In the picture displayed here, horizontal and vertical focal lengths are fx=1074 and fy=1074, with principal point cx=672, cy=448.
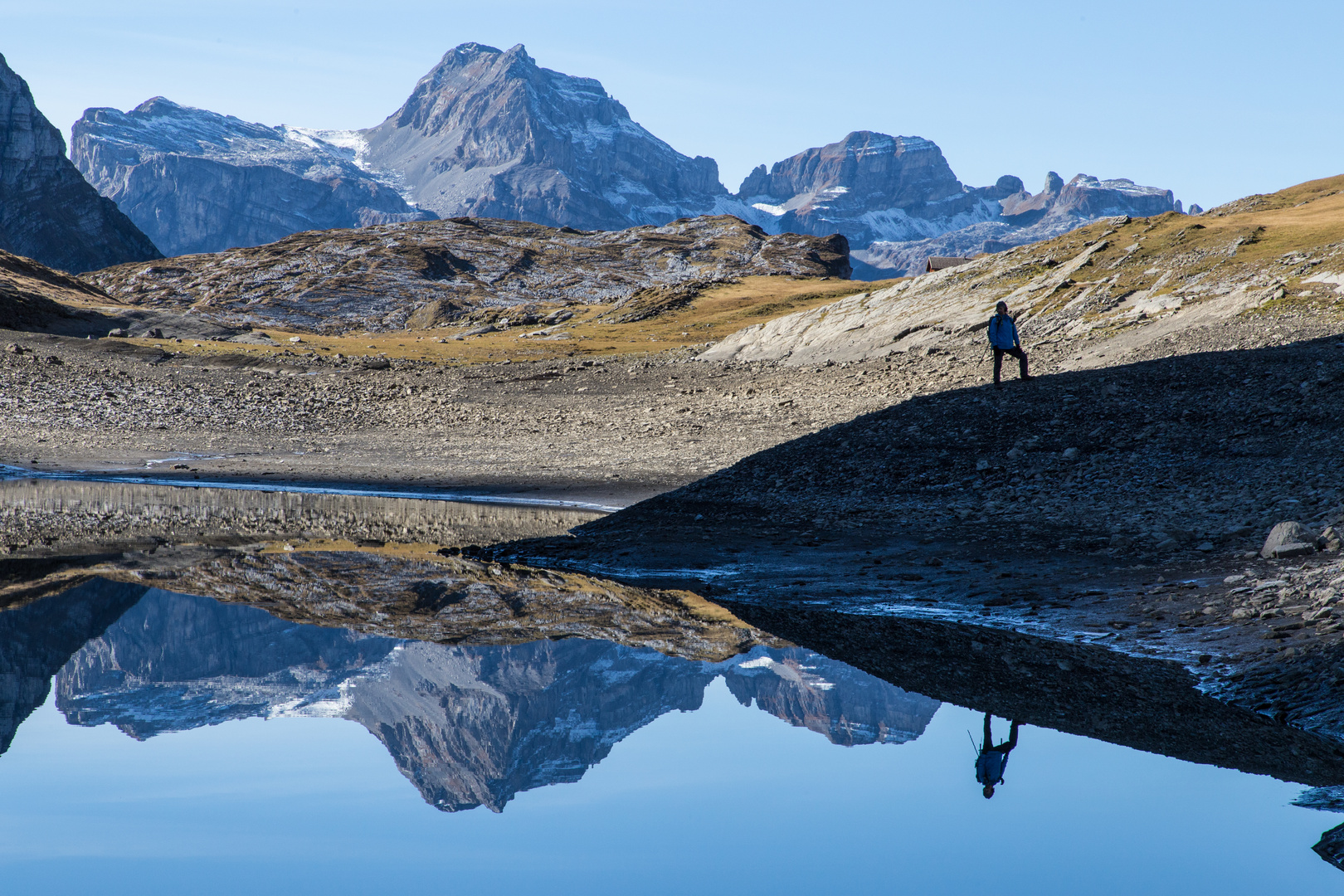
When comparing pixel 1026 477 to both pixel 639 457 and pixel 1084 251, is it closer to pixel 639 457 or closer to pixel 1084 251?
pixel 639 457

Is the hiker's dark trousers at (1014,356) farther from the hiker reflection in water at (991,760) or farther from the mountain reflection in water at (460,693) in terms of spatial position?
the hiker reflection in water at (991,760)

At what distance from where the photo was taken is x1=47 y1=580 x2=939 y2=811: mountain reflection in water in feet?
27.3

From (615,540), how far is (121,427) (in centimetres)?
2662

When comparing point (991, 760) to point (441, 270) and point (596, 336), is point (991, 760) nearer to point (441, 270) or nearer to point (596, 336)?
point (596, 336)

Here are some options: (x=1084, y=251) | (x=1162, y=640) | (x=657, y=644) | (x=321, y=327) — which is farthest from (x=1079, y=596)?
(x=321, y=327)

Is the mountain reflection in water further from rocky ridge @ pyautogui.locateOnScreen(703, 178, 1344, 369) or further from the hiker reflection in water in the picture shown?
rocky ridge @ pyautogui.locateOnScreen(703, 178, 1344, 369)

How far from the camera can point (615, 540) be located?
17516 mm

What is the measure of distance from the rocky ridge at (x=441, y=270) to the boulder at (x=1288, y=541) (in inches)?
4055

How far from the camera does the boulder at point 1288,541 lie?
13172mm

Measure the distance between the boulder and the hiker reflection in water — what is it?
670 cm

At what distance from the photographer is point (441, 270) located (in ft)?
497

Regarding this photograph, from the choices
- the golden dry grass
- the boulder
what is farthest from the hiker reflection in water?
the golden dry grass

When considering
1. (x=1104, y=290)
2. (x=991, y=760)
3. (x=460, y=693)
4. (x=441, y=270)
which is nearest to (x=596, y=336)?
(x=1104, y=290)

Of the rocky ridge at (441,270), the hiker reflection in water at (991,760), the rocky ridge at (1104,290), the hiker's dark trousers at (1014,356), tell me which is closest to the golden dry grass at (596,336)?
the rocky ridge at (1104,290)
